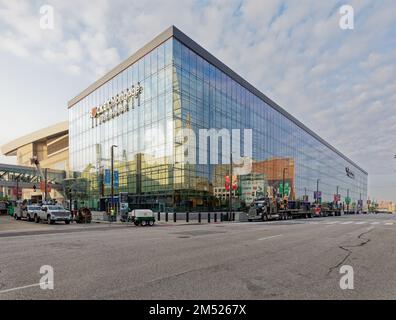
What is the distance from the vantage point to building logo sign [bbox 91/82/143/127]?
48.5m

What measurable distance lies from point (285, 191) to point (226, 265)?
2359 inches

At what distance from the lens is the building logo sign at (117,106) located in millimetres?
48531

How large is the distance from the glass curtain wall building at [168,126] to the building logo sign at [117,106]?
150 millimetres

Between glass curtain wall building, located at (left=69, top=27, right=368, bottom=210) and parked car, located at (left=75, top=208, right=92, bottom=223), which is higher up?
glass curtain wall building, located at (left=69, top=27, right=368, bottom=210)

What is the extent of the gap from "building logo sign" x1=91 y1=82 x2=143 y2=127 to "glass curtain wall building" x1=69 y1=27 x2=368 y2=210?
15 cm

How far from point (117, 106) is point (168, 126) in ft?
48.9
